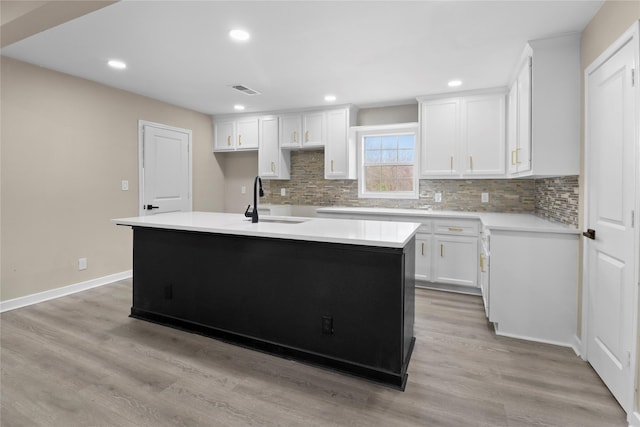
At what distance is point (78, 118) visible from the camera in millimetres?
3930

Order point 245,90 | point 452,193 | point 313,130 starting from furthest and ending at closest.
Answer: point 313,130 → point 452,193 → point 245,90

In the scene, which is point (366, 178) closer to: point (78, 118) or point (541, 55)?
point (541, 55)

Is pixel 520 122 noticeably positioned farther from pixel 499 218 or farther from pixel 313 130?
pixel 313 130

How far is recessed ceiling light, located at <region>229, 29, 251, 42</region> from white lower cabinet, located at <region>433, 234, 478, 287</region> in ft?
9.65

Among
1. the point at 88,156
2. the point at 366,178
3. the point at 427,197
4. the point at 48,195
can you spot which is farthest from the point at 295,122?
the point at 48,195

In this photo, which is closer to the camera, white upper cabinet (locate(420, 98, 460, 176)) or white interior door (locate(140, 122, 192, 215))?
white upper cabinet (locate(420, 98, 460, 176))

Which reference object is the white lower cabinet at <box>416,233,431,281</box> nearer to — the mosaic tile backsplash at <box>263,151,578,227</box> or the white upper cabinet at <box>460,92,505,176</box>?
the mosaic tile backsplash at <box>263,151,578,227</box>

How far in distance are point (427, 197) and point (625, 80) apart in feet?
9.71

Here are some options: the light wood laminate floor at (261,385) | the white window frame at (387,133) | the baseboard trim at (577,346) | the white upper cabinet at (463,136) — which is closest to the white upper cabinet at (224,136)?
the white window frame at (387,133)

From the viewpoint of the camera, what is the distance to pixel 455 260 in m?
3.95

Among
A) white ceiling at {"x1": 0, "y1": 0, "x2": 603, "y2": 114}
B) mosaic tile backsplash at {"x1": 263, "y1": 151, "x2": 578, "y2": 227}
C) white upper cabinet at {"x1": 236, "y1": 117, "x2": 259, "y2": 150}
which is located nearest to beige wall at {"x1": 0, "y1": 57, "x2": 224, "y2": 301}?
white ceiling at {"x1": 0, "y1": 0, "x2": 603, "y2": 114}

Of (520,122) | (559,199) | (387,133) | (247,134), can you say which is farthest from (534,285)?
(247,134)

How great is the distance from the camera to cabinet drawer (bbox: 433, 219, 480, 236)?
385 centimetres

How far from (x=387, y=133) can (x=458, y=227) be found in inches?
69.3
